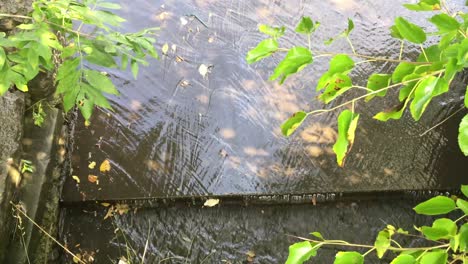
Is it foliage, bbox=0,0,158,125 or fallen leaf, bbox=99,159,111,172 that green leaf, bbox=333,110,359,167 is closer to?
foliage, bbox=0,0,158,125

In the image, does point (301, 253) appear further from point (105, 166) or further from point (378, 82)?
point (105, 166)

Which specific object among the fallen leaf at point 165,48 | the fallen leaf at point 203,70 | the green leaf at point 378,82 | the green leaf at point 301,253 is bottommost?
the fallen leaf at point 203,70

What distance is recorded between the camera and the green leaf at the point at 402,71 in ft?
3.19

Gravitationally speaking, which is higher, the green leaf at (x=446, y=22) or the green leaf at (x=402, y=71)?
the green leaf at (x=446, y=22)

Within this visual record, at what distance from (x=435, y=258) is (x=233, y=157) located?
1941mm

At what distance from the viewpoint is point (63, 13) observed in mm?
1562

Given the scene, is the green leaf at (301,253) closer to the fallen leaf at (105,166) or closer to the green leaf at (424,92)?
the green leaf at (424,92)

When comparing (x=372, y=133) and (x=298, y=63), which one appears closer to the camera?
(x=298, y=63)

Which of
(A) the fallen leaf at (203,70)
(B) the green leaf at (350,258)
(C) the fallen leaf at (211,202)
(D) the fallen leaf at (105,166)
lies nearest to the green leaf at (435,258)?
(B) the green leaf at (350,258)

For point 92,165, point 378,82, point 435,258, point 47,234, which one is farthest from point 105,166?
point 435,258

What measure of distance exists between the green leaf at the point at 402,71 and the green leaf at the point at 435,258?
38 cm

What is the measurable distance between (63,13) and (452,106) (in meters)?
2.50

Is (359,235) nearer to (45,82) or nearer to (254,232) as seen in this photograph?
(254,232)

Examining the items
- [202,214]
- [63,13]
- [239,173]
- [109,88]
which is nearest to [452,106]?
[239,173]
